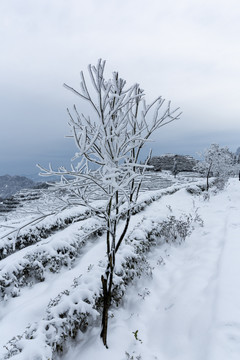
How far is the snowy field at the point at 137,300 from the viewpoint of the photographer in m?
2.79

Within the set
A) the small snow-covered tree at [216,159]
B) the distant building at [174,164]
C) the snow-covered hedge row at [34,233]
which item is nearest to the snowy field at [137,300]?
the snow-covered hedge row at [34,233]

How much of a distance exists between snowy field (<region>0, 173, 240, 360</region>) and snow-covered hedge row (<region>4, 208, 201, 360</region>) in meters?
0.01

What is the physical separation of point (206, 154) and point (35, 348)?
2192 centimetres

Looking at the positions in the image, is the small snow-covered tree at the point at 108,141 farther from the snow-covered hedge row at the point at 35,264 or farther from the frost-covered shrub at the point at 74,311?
the snow-covered hedge row at the point at 35,264

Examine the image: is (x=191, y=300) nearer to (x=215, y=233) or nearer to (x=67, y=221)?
(x=215, y=233)

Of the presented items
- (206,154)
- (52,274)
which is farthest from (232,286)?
(206,154)

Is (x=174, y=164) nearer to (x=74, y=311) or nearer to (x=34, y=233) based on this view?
(x=34, y=233)

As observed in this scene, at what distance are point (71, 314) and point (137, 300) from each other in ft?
4.83

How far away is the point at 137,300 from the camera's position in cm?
403

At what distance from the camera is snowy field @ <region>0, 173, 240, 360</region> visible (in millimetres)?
2785

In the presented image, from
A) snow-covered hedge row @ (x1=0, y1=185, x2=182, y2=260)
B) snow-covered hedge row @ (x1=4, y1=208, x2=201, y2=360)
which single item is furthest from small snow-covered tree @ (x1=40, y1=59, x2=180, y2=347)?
snow-covered hedge row @ (x1=0, y1=185, x2=182, y2=260)

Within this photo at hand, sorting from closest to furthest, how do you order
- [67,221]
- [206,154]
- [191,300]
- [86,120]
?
[86,120], [191,300], [67,221], [206,154]

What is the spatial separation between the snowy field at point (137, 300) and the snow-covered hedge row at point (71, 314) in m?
0.01

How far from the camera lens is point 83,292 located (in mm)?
3416
